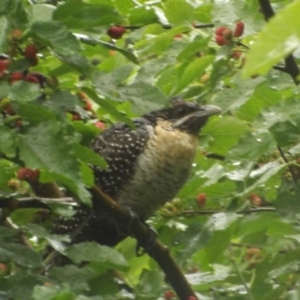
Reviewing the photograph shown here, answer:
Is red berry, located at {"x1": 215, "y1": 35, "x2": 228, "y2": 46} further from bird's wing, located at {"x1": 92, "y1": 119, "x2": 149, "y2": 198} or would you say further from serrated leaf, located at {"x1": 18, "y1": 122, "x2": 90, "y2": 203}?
bird's wing, located at {"x1": 92, "y1": 119, "x2": 149, "y2": 198}

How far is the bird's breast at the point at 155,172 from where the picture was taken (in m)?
2.82

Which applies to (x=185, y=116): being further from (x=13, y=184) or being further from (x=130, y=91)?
(x=130, y=91)

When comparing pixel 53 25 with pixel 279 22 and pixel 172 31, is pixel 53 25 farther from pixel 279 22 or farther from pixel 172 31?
pixel 279 22

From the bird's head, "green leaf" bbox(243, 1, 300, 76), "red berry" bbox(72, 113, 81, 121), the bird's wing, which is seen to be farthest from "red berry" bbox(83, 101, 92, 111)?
"green leaf" bbox(243, 1, 300, 76)

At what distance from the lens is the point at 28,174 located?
1756 mm

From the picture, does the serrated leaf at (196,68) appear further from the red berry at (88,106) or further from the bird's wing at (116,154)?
the bird's wing at (116,154)

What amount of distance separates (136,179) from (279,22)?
81.4 inches

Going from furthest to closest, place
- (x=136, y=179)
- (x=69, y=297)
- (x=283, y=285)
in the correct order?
1. (x=136, y=179)
2. (x=283, y=285)
3. (x=69, y=297)

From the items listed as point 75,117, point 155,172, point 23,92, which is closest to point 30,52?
point 23,92

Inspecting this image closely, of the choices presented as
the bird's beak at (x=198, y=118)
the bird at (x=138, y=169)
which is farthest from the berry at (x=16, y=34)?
the bird's beak at (x=198, y=118)

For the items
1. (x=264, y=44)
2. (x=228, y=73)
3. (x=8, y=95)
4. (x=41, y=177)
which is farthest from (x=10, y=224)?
(x=264, y=44)

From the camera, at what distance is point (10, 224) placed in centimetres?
197

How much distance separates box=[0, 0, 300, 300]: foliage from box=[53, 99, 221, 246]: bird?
18 centimetres

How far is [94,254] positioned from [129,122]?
315 millimetres
